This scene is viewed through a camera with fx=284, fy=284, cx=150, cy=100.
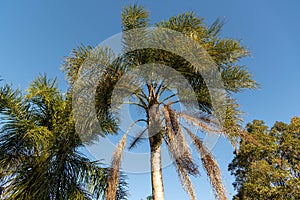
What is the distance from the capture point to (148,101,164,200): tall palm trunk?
4.51m

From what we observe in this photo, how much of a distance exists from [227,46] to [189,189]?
2.68 metres

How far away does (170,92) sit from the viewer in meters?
5.48

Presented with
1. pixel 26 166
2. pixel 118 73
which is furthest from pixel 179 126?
pixel 26 166

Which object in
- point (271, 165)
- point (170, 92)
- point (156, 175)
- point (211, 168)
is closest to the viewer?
point (211, 168)

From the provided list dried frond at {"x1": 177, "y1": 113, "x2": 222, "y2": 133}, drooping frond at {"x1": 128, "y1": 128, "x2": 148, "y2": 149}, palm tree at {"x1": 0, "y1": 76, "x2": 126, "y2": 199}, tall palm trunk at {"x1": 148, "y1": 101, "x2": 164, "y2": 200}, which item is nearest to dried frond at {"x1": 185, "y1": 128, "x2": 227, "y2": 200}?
dried frond at {"x1": 177, "y1": 113, "x2": 222, "y2": 133}

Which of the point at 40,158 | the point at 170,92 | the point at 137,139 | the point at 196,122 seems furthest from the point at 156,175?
the point at 40,158

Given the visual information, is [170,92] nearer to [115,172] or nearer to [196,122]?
[196,122]

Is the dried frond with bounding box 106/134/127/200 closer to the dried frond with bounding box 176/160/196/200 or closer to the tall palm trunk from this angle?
the tall palm trunk

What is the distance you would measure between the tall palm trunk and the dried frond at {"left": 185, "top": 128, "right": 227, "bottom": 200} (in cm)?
55

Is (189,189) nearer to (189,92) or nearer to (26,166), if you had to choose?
(189,92)

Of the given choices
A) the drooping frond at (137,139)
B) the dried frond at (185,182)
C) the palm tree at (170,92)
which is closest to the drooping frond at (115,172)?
the palm tree at (170,92)

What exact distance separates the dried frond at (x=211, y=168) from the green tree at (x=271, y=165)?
29.0 ft

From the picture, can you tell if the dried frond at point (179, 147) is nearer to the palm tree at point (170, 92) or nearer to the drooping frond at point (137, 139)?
the palm tree at point (170, 92)

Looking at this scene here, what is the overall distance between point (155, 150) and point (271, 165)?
1105 cm
